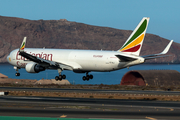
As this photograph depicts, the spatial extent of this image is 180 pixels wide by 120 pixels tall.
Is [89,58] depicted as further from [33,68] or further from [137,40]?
[33,68]

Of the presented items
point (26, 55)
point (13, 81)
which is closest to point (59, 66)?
point (26, 55)

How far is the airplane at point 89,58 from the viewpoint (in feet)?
222

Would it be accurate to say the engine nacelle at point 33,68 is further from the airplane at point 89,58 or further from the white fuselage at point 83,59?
the white fuselage at point 83,59

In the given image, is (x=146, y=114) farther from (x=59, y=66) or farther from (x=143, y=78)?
(x=143, y=78)

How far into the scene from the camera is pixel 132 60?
66.8 m

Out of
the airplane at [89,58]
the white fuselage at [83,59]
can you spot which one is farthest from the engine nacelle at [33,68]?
the white fuselage at [83,59]

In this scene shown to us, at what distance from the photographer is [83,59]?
71.1m

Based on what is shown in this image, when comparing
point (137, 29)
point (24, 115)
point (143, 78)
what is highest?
point (137, 29)

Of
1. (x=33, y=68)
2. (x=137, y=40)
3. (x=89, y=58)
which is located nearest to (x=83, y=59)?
(x=89, y=58)

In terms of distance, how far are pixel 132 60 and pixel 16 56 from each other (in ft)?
92.8

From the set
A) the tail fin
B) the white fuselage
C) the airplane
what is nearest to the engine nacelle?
the airplane

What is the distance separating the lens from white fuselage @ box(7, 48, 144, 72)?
2687 inches

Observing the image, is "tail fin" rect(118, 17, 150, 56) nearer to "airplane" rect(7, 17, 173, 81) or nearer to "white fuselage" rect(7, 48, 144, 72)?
"airplane" rect(7, 17, 173, 81)

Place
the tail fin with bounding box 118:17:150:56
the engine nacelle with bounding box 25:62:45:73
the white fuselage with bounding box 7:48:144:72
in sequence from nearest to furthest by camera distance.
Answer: the tail fin with bounding box 118:17:150:56, the white fuselage with bounding box 7:48:144:72, the engine nacelle with bounding box 25:62:45:73
